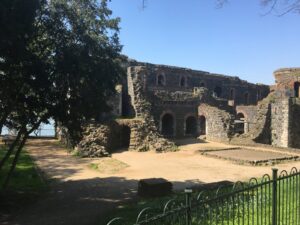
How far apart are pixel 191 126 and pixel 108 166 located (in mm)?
13737

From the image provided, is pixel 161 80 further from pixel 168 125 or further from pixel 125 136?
pixel 125 136

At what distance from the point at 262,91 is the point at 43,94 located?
38569 millimetres

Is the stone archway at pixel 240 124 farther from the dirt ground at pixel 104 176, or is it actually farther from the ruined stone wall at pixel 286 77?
the dirt ground at pixel 104 176

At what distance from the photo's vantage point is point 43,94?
443 inches

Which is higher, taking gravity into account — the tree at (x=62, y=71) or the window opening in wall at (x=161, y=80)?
the window opening in wall at (x=161, y=80)

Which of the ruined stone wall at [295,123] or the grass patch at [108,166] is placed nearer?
the grass patch at [108,166]

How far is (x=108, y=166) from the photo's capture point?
60.1 feet

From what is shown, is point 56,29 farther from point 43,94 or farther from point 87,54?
point 43,94

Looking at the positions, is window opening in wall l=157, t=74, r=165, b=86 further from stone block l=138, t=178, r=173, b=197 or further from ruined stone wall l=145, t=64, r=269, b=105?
stone block l=138, t=178, r=173, b=197

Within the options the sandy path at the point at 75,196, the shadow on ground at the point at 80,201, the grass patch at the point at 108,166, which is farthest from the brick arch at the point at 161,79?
the shadow on ground at the point at 80,201

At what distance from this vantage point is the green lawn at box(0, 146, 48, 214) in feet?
37.6

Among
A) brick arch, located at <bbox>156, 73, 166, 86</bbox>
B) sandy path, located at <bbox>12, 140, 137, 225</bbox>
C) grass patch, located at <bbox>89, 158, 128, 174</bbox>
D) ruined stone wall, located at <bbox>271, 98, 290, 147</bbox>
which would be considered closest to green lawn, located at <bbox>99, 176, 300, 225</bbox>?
sandy path, located at <bbox>12, 140, 137, 225</bbox>

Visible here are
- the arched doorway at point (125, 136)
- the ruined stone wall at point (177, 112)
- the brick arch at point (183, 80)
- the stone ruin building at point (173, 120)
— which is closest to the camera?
the stone ruin building at point (173, 120)

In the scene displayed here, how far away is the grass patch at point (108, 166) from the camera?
57.6 ft
